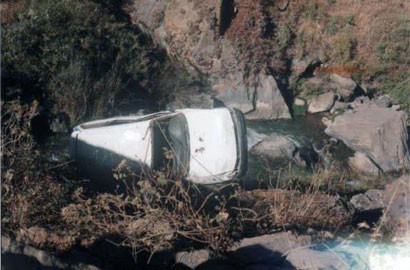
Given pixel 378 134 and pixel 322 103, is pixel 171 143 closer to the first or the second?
pixel 378 134

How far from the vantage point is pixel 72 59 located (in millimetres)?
8797

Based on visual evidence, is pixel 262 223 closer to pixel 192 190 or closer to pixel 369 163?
pixel 192 190

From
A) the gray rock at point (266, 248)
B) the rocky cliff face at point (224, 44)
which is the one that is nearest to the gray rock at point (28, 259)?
the gray rock at point (266, 248)

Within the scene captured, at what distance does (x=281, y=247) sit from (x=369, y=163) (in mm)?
4454

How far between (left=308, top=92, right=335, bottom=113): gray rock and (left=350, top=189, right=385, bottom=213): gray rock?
2.82 meters

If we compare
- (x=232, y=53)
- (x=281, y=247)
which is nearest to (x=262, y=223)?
(x=281, y=247)

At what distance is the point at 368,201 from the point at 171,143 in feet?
10.00

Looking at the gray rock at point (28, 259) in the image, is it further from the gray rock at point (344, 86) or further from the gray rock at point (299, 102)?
the gray rock at point (344, 86)

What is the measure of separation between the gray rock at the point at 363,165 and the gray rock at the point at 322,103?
4.82ft

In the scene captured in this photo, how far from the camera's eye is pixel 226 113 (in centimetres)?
705

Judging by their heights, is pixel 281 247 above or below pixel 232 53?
below

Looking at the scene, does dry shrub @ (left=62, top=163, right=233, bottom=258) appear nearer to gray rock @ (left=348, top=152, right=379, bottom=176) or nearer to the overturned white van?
the overturned white van

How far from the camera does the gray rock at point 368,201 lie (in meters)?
8.18

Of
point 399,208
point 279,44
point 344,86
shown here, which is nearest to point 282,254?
point 399,208
